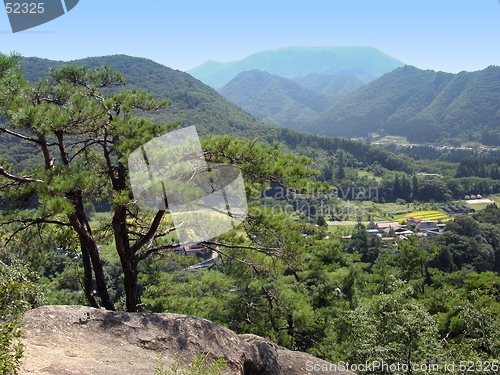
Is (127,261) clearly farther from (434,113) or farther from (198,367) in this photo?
(434,113)

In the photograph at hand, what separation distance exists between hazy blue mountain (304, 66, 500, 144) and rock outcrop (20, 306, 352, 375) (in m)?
145

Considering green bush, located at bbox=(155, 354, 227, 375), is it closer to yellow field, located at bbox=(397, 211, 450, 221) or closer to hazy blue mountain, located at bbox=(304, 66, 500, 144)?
yellow field, located at bbox=(397, 211, 450, 221)

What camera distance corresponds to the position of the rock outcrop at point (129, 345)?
4.02 m

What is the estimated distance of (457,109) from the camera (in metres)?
150

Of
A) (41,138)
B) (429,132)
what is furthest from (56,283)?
(429,132)

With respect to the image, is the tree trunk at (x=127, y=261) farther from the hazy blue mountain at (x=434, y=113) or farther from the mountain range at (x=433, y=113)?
the hazy blue mountain at (x=434, y=113)

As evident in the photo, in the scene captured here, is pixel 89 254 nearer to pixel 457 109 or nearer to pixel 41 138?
pixel 41 138

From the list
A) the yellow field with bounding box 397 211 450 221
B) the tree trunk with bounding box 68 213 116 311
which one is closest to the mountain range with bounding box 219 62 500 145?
the yellow field with bounding box 397 211 450 221

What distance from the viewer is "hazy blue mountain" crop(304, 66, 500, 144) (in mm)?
140750

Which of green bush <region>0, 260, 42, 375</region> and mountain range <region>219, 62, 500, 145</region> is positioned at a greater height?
green bush <region>0, 260, 42, 375</region>

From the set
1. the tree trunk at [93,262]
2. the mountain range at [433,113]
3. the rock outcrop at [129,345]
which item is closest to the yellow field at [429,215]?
the rock outcrop at [129,345]

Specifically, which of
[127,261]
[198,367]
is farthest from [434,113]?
[198,367]

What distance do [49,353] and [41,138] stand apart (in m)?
2.80

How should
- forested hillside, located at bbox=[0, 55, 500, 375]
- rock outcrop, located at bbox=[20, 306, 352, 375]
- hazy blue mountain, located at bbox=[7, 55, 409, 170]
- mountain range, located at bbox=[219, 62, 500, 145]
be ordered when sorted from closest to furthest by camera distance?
rock outcrop, located at bbox=[20, 306, 352, 375] < forested hillside, located at bbox=[0, 55, 500, 375] < hazy blue mountain, located at bbox=[7, 55, 409, 170] < mountain range, located at bbox=[219, 62, 500, 145]
